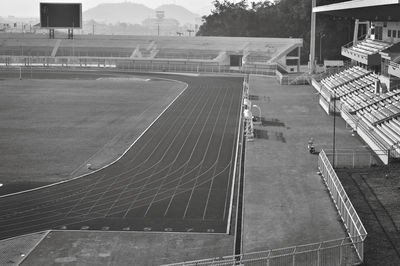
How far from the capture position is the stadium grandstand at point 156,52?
277 feet

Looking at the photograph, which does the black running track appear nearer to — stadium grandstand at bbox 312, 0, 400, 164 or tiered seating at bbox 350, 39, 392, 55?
stadium grandstand at bbox 312, 0, 400, 164

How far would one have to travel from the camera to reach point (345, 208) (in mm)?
20281

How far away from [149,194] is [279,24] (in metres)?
81.4

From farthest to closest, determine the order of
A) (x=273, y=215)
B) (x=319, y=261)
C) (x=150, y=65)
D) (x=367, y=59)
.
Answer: (x=150, y=65), (x=367, y=59), (x=273, y=215), (x=319, y=261)

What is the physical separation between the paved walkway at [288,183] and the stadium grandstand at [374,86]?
1.12 metres

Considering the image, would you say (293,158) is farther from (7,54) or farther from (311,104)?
(7,54)

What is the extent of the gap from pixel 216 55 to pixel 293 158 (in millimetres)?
60922

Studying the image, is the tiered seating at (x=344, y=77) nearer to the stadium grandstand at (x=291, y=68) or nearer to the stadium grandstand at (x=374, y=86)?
the stadium grandstand at (x=374, y=86)

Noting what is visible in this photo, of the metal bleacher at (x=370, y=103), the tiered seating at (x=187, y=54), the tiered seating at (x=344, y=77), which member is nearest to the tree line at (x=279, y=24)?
the tiered seating at (x=187, y=54)

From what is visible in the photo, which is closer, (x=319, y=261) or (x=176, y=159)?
(x=319, y=261)

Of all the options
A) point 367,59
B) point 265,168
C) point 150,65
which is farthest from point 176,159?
point 150,65

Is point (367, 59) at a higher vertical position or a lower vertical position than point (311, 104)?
higher

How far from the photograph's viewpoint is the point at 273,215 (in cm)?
2172

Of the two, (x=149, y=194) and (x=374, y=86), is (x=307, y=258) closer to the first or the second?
(x=149, y=194)
